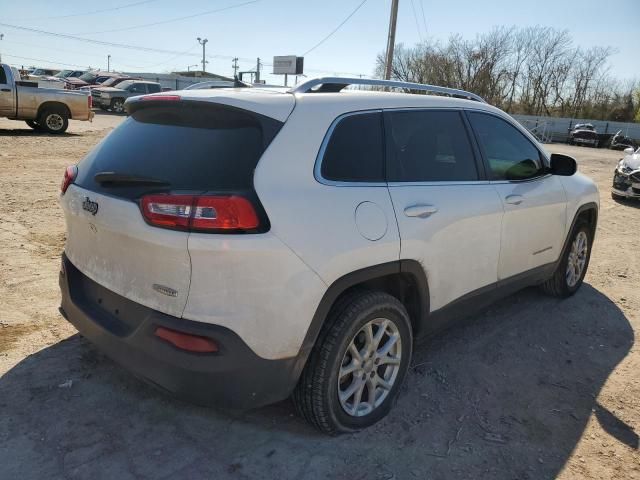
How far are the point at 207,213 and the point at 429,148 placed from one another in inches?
63.1

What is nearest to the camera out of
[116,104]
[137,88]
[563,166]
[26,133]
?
[563,166]

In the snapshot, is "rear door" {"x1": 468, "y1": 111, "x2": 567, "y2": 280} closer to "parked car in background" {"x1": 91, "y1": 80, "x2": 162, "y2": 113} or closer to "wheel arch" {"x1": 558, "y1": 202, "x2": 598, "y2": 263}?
"wheel arch" {"x1": 558, "y1": 202, "x2": 598, "y2": 263}

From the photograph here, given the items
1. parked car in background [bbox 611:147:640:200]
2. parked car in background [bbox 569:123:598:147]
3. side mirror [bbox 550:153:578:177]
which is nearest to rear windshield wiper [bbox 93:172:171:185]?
side mirror [bbox 550:153:578:177]

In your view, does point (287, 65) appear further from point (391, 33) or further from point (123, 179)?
point (123, 179)

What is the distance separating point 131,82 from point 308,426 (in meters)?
27.8

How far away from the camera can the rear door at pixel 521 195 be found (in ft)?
11.9

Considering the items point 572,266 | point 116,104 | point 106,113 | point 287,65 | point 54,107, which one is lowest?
point 572,266

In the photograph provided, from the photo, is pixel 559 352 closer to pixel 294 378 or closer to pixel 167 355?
pixel 294 378

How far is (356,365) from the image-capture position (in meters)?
2.72

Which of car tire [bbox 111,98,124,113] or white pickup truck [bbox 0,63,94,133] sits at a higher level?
car tire [bbox 111,98,124,113]

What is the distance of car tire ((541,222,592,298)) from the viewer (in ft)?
15.6

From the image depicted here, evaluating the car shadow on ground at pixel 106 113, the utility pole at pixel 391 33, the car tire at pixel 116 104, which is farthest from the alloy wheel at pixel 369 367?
the car tire at pixel 116 104

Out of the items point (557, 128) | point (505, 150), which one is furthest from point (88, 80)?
point (557, 128)

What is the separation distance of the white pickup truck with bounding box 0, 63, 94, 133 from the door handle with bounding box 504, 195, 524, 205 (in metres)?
15.5
